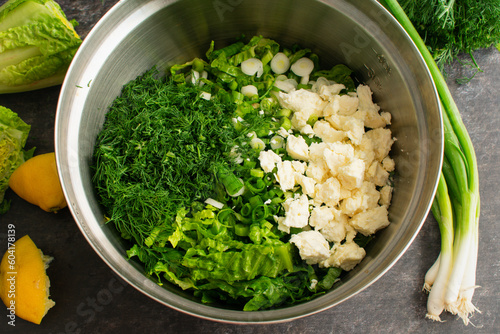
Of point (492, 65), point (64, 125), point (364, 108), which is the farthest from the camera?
point (492, 65)

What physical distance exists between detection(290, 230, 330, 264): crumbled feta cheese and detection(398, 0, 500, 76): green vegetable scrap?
1400mm

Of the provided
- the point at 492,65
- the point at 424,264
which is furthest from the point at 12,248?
the point at 492,65

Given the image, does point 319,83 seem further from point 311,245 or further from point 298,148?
point 311,245

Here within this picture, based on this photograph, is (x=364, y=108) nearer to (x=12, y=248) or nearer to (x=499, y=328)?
(x=499, y=328)

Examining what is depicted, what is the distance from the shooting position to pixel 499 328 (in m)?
2.04

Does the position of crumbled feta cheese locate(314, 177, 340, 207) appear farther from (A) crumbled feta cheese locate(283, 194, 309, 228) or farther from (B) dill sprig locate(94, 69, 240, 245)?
(B) dill sprig locate(94, 69, 240, 245)

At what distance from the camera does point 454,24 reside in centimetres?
195

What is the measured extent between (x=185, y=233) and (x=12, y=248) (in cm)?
112

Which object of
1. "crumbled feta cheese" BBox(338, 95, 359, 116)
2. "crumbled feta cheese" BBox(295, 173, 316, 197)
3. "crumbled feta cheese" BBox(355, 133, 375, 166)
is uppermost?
"crumbled feta cheese" BBox(338, 95, 359, 116)

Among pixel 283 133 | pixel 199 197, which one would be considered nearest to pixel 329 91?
pixel 283 133

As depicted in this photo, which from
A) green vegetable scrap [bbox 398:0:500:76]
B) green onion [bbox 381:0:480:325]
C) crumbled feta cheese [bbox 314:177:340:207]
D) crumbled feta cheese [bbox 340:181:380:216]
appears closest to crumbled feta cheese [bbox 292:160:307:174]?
crumbled feta cheese [bbox 314:177:340:207]

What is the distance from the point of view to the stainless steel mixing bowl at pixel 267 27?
1.53 meters

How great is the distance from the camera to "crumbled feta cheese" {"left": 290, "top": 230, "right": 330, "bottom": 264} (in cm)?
164

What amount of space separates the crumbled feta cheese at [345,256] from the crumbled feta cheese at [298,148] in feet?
1.66
